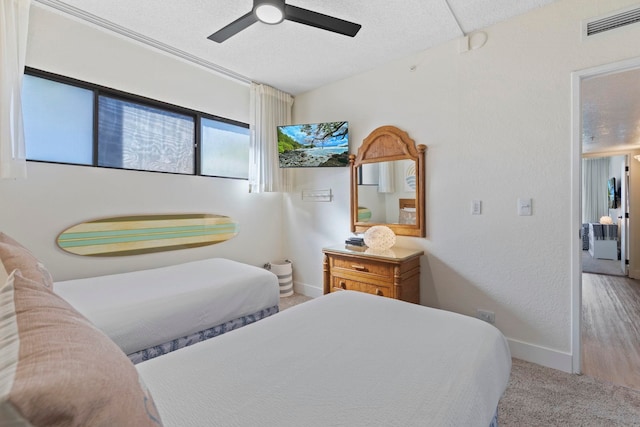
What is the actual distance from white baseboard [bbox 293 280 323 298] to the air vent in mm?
3253

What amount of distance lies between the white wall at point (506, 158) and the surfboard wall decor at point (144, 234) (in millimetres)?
1983

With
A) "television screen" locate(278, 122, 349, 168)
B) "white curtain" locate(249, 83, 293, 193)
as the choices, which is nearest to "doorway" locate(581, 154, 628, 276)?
"television screen" locate(278, 122, 349, 168)

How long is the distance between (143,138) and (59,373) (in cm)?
279

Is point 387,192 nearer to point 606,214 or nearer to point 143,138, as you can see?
point 143,138

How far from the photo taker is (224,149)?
3.46m

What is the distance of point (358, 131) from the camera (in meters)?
3.24

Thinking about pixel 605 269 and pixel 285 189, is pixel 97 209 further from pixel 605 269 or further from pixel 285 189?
pixel 605 269

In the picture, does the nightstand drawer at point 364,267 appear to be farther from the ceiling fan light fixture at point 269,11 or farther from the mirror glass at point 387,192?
the ceiling fan light fixture at point 269,11

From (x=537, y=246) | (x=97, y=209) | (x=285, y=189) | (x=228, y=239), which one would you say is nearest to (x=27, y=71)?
(x=97, y=209)

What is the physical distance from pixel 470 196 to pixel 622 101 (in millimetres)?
2246

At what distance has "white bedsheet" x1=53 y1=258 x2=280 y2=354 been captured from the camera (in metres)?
1.61

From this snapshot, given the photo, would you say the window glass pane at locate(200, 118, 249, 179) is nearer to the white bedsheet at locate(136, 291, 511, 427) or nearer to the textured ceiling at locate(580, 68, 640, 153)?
the white bedsheet at locate(136, 291, 511, 427)

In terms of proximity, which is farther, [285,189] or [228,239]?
[285,189]

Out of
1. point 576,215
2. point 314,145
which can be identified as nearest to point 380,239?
point 314,145
